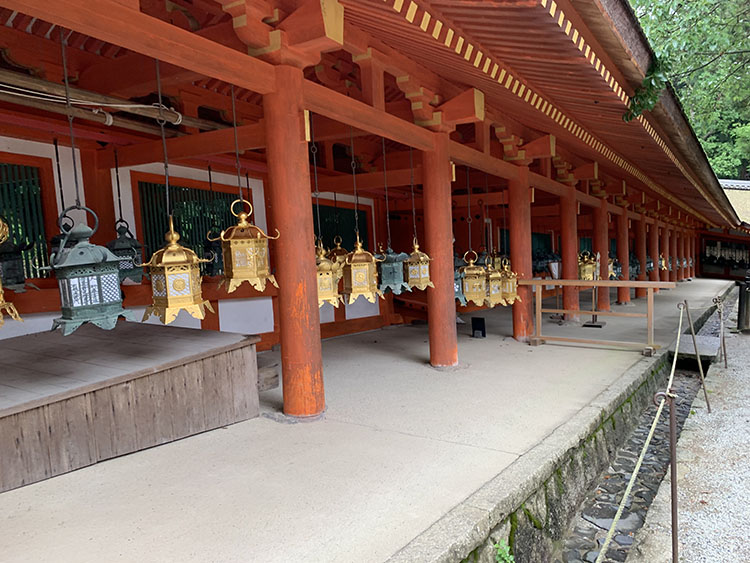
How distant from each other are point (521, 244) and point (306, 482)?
557cm

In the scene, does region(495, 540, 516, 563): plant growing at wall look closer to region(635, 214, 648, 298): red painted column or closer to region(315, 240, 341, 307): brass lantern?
region(315, 240, 341, 307): brass lantern

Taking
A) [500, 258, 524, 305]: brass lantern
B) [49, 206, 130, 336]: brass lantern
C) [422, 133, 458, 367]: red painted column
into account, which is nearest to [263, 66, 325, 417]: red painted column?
[49, 206, 130, 336]: brass lantern

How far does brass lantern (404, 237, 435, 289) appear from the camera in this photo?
5402mm

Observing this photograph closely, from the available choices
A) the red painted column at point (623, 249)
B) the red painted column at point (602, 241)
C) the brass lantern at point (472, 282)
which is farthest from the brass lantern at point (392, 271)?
the red painted column at point (623, 249)

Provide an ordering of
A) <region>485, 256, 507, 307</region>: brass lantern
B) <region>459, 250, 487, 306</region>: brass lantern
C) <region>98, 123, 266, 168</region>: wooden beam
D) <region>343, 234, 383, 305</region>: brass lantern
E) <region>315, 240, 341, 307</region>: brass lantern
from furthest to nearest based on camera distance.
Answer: <region>485, 256, 507, 307</region>: brass lantern, <region>459, 250, 487, 306</region>: brass lantern, <region>343, 234, 383, 305</region>: brass lantern, <region>315, 240, 341, 307</region>: brass lantern, <region>98, 123, 266, 168</region>: wooden beam

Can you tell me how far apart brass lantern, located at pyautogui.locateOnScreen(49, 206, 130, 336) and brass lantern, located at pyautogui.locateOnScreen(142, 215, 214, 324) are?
0.89ft

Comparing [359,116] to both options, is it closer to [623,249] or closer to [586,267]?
[586,267]

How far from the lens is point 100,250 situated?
2959 mm

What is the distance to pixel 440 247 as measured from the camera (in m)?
5.64

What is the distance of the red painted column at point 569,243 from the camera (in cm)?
923

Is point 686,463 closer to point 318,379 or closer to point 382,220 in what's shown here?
point 318,379

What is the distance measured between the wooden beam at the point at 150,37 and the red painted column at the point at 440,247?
2.38m

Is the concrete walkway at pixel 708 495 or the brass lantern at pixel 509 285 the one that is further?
the brass lantern at pixel 509 285

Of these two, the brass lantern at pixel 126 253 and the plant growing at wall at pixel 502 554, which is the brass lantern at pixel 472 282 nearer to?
the brass lantern at pixel 126 253
